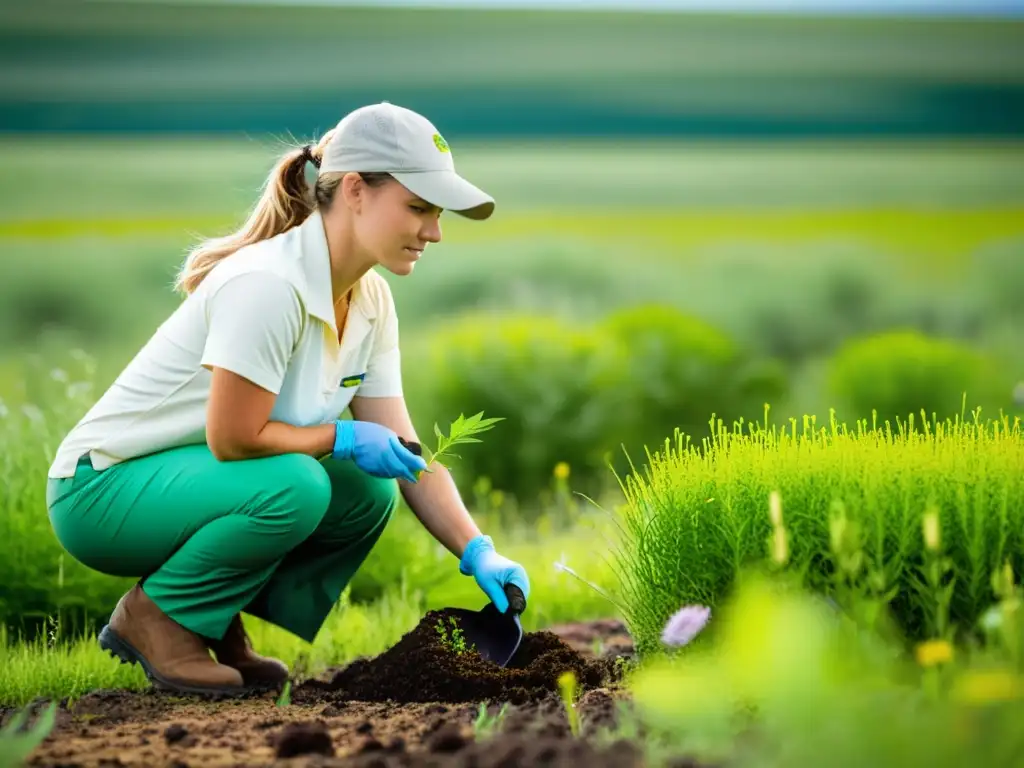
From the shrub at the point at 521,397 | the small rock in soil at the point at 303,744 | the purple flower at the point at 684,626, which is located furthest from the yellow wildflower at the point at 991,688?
the shrub at the point at 521,397

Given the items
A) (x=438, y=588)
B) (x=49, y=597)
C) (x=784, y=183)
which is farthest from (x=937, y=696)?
(x=784, y=183)

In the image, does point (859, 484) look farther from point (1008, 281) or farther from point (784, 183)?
point (784, 183)

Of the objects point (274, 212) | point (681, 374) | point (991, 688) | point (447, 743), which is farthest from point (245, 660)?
point (681, 374)

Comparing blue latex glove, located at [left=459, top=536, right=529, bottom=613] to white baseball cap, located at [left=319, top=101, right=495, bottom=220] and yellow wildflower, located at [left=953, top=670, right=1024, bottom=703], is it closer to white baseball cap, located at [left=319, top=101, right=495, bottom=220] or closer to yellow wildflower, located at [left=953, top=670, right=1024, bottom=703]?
white baseball cap, located at [left=319, top=101, right=495, bottom=220]

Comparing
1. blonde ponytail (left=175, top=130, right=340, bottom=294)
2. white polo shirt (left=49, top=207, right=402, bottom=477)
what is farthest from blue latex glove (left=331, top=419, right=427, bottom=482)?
blonde ponytail (left=175, top=130, right=340, bottom=294)

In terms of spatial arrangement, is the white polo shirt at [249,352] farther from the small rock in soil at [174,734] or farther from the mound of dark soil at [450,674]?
the small rock in soil at [174,734]

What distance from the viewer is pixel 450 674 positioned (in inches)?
104

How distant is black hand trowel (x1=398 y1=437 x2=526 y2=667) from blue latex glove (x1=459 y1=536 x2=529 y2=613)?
19 mm

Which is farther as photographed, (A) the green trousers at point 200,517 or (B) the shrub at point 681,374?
(B) the shrub at point 681,374

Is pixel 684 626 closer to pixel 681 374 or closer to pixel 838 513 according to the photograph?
pixel 838 513

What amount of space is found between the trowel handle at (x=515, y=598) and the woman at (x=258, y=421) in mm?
24

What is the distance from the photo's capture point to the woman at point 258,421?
8.71 ft

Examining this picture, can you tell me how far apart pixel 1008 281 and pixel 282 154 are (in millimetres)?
10227

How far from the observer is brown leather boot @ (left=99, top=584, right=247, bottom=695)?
112 inches
